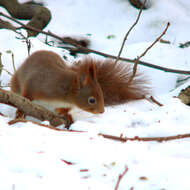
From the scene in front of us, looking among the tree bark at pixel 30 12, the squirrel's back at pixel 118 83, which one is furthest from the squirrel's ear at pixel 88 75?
the tree bark at pixel 30 12

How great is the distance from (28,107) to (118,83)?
2.59ft

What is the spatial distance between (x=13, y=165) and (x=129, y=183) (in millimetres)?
404

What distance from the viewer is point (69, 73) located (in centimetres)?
227

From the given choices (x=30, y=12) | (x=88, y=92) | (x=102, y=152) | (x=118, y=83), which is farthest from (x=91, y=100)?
(x=30, y=12)

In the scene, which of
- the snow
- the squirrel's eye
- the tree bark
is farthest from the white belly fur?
the tree bark

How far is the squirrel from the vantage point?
2.15 meters

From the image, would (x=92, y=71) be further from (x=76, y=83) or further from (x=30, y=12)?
(x=30, y=12)

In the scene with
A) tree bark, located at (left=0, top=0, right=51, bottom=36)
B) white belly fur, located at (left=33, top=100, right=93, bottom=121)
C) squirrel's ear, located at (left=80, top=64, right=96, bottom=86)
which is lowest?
tree bark, located at (left=0, top=0, right=51, bottom=36)

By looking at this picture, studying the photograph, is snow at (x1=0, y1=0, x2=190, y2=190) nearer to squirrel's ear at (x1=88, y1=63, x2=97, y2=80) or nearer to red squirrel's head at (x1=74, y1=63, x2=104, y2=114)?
red squirrel's head at (x1=74, y1=63, x2=104, y2=114)

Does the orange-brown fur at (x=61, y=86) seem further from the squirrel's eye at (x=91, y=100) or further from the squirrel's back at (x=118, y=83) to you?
the squirrel's back at (x=118, y=83)

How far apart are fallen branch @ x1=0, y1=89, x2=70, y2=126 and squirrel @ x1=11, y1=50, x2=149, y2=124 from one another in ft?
0.79

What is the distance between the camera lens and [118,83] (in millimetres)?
2428

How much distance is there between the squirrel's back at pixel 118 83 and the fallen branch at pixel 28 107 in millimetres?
534

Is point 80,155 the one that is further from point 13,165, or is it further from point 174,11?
point 174,11
